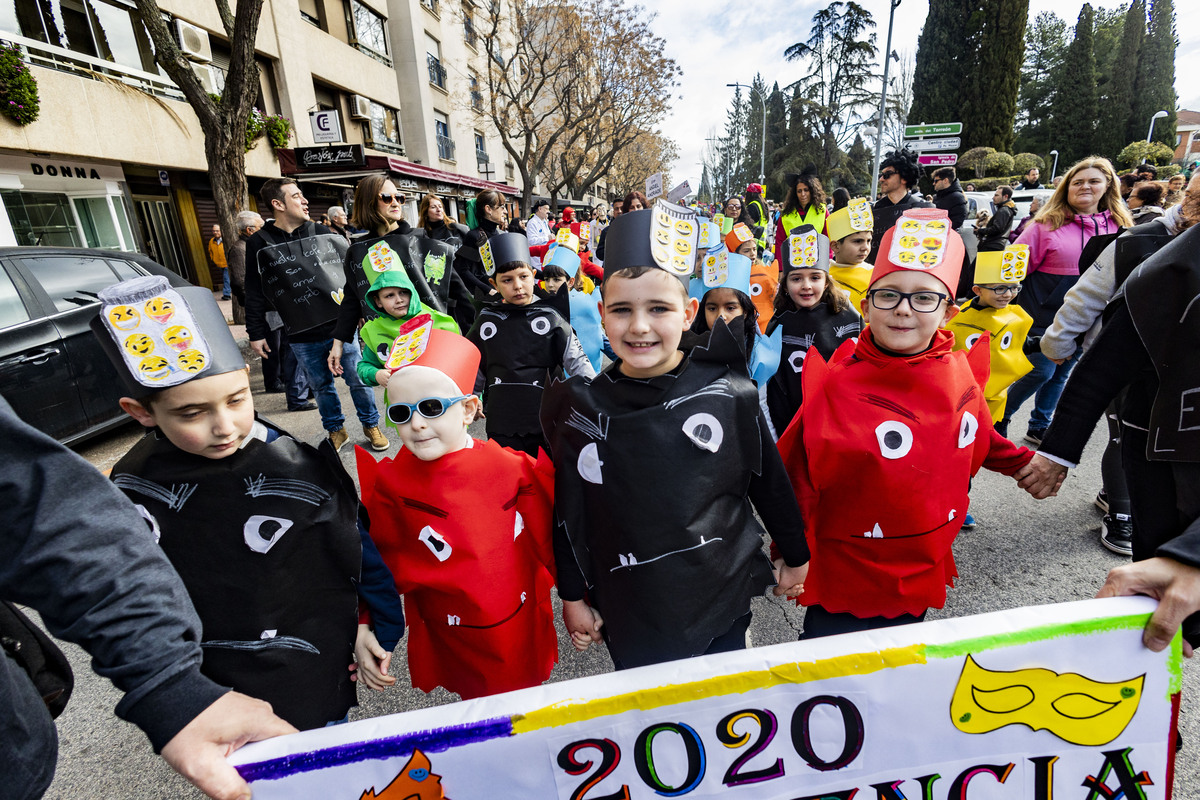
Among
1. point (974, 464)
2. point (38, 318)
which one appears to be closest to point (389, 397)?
point (974, 464)

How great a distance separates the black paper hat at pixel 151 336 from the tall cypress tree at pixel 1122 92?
184 feet

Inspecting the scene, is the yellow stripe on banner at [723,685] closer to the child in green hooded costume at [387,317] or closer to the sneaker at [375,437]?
the child in green hooded costume at [387,317]

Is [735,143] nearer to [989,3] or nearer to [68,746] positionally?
[989,3]

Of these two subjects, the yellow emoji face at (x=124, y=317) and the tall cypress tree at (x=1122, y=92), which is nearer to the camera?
the yellow emoji face at (x=124, y=317)

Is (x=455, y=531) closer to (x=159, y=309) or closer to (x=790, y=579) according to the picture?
(x=159, y=309)

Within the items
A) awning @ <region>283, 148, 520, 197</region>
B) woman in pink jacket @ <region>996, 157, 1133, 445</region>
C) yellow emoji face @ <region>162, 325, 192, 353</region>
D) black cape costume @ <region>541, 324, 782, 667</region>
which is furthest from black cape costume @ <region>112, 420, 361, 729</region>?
awning @ <region>283, 148, 520, 197</region>

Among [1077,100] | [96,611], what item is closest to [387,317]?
[96,611]

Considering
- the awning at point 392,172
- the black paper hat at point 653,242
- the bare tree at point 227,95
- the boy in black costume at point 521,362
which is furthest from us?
the awning at point 392,172

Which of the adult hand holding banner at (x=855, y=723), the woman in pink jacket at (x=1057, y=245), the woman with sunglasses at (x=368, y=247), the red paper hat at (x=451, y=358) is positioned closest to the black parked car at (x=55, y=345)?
the woman with sunglasses at (x=368, y=247)

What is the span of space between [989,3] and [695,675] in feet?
143

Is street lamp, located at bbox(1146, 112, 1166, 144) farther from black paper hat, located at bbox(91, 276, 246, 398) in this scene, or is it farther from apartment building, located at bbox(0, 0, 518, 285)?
black paper hat, located at bbox(91, 276, 246, 398)

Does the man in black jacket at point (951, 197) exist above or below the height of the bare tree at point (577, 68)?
below

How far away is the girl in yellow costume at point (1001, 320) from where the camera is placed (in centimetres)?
325

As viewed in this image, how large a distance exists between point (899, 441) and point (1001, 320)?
2.16 m
